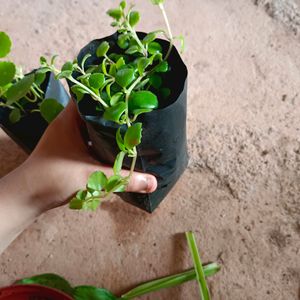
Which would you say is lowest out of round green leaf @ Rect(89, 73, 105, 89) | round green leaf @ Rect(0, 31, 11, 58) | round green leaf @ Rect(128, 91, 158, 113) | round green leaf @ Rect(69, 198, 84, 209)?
round green leaf @ Rect(69, 198, 84, 209)

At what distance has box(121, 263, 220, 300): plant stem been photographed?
74cm

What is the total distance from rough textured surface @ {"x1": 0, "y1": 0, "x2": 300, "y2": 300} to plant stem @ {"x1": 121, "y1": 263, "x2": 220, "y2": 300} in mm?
20

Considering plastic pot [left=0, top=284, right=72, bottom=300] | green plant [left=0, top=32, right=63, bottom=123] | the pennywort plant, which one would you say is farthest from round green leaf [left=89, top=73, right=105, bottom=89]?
plastic pot [left=0, top=284, right=72, bottom=300]

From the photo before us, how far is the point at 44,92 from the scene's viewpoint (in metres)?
0.76

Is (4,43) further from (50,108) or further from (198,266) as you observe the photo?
(198,266)

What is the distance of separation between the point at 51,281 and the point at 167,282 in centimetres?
22

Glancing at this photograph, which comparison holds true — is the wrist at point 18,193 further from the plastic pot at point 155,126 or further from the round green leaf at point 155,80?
the round green leaf at point 155,80

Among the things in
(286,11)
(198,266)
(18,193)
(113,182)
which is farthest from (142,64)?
(286,11)

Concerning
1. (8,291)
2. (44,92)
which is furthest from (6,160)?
(8,291)

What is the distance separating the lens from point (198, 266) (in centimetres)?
74

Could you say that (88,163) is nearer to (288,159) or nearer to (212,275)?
(212,275)

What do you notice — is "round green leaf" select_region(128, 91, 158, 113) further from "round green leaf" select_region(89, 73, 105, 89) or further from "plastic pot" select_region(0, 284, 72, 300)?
"plastic pot" select_region(0, 284, 72, 300)

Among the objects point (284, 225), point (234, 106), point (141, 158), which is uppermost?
point (141, 158)

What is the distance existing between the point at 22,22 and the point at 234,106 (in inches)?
24.5
